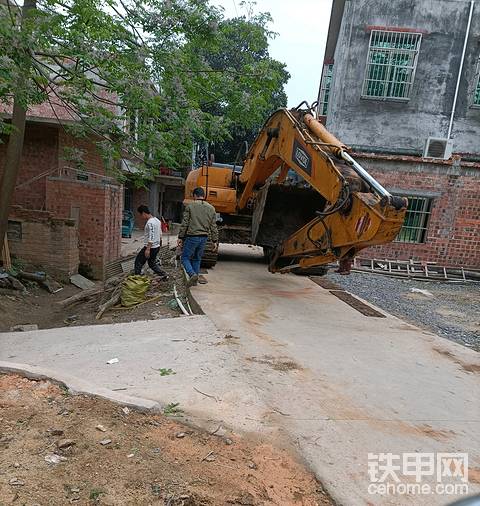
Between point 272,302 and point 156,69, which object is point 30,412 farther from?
point 156,69

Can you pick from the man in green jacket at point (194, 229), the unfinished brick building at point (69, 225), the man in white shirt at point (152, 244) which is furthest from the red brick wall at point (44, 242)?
the man in green jacket at point (194, 229)

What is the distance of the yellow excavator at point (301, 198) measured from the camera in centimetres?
443

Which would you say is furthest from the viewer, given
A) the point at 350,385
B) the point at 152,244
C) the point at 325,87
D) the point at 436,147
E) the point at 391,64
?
the point at 325,87

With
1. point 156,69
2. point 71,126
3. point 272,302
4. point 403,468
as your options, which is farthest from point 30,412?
point 71,126

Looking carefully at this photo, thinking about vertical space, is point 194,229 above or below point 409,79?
below

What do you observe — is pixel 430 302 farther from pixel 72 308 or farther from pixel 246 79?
pixel 72 308

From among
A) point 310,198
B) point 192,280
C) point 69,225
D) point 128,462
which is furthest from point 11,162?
point 128,462

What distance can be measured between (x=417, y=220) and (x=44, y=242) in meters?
10.2

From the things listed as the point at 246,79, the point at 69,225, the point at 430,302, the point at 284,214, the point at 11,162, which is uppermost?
the point at 246,79

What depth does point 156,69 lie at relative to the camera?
17.4 feet

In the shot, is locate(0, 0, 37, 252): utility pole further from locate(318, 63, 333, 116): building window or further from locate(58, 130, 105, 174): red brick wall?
locate(318, 63, 333, 116): building window

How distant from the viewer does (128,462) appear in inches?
78.9

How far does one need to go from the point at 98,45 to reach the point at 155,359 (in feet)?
12.0

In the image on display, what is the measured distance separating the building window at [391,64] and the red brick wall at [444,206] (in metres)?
4.38
